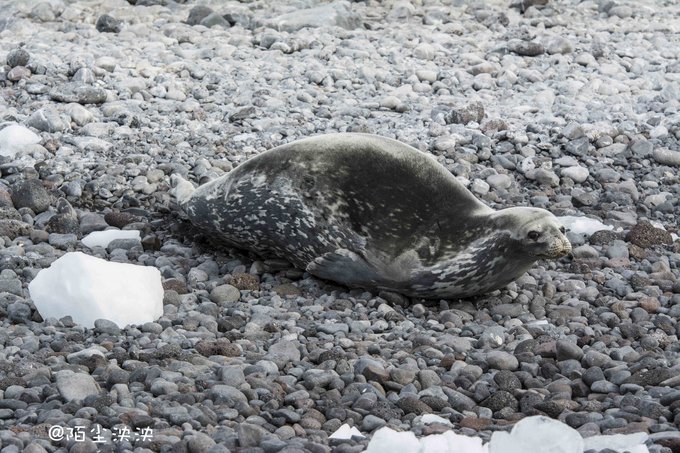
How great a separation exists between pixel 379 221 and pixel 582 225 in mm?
1557

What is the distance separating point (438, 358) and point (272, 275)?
143 cm

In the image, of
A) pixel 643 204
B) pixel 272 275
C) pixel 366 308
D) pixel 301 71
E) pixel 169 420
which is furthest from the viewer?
pixel 301 71

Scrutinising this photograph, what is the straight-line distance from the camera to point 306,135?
307 inches

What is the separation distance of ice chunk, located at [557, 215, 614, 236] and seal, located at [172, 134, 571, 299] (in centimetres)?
101

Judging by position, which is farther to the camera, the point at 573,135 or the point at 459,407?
the point at 573,135

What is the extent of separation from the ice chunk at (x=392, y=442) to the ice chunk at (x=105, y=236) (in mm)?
2869

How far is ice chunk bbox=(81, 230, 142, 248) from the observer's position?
20.5 feet

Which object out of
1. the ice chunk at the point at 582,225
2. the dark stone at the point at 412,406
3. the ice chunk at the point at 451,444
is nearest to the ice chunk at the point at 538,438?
the ice chunk at the point at 451,444

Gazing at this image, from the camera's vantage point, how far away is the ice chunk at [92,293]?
5.14m

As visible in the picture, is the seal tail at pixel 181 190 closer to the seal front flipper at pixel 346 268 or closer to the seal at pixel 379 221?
the seal at pixel 379 221

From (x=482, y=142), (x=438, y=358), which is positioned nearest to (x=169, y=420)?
(x=438, y=358)

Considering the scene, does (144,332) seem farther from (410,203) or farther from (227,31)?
(227,31)

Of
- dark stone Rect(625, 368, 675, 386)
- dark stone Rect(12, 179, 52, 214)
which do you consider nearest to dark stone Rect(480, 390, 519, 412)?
dark stone Rect(625, 368, 675, 386)

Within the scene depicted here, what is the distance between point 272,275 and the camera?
6.10 meters
